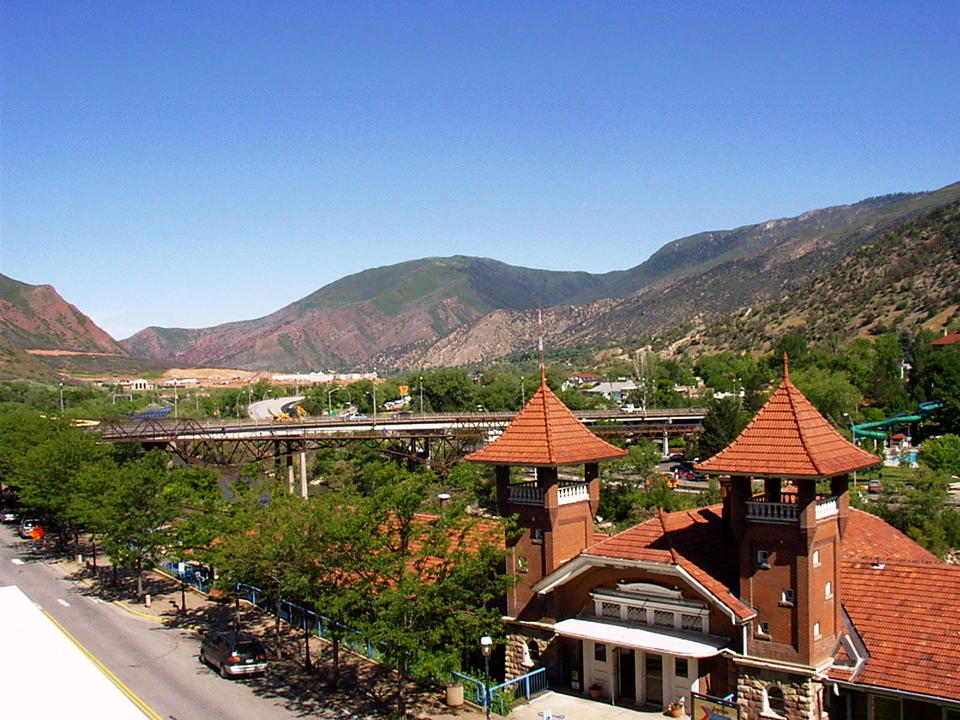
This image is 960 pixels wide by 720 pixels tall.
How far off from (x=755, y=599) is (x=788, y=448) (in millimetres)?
3629

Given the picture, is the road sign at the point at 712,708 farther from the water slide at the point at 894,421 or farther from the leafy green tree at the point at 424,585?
the water slide at the point at 894,421

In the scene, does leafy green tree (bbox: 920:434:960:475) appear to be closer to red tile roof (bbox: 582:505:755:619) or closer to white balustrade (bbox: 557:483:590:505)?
red tile roof (bbox: 582:505:755:619)

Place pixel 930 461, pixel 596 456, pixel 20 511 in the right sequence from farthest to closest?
pixel 930 461, pixel 20 511, pixel 596 456

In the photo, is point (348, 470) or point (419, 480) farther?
point (348, 470)

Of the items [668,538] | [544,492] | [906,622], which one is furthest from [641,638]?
[906,622]

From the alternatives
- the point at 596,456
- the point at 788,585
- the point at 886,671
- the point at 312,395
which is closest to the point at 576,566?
the point at 596,456

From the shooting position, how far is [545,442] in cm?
2683

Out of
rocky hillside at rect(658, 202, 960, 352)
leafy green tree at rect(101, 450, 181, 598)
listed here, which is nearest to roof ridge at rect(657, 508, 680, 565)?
leafy green tree at rect(101, 450, 181, 598)

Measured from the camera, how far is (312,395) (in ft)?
618

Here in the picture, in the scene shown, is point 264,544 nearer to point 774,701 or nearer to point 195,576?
point 195,576

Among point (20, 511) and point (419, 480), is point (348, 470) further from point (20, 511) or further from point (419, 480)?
point (419, 480)

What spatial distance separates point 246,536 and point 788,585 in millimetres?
16142

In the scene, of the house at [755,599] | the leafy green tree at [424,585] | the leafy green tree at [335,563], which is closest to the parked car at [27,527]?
the leafy green tree at [335,563]

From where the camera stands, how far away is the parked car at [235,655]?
26969mm
